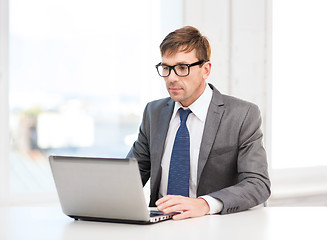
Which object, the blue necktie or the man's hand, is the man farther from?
the man's hand

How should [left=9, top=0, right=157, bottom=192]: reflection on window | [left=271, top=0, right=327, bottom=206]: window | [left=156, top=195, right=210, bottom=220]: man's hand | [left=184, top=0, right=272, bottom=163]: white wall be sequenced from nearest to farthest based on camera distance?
[left=156, top=195, right=210, bottom=220]: man's hand, [left=9, top=0, right=157, bottom=192]: reflection on window, [left=184, top=0, right=272, bottom=163]: white wall, [left=271, top=0, right=327, bottom=206]: window

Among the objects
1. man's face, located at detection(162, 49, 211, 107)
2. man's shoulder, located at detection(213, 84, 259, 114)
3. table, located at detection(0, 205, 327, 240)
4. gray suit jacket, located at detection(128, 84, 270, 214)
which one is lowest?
table, located at detection(0, 205, 327, 240)

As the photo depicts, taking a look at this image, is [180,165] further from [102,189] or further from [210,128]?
[102,189]

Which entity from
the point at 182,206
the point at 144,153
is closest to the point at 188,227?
the point at 182,206

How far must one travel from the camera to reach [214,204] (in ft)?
7.05

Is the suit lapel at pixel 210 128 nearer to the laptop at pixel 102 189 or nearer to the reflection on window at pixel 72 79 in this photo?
the laptop at pixel 102 189

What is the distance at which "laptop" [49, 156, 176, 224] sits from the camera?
183cm

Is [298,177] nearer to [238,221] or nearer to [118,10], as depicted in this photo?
[118,10]

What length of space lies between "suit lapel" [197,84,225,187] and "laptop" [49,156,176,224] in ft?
2.03

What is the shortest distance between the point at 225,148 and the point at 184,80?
39 cm

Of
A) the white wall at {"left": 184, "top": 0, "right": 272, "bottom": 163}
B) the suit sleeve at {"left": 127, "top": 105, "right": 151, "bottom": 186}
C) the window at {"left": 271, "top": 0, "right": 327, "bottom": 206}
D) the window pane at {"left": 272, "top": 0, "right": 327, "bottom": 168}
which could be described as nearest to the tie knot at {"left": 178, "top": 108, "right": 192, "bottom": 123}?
the suit sleeve at {"left": 127, "top": 105, "right": 151, "bottom": 186}

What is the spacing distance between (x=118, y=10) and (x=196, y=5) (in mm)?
607

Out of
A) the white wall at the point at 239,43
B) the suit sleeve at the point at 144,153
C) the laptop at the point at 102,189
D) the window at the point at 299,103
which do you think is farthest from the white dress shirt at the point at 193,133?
the window at the point at 299,103

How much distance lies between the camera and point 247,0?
4266 mm
